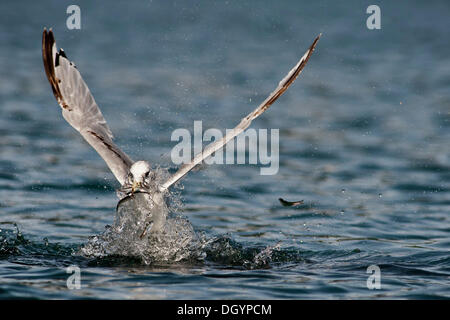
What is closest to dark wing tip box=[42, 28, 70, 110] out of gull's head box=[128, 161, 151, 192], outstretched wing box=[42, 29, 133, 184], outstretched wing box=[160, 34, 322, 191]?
outstretched wing box=[42, 29, 133, 184]

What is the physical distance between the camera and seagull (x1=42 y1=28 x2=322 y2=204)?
8945 millimetres

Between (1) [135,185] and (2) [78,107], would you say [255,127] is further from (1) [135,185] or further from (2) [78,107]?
(1) [135,185]

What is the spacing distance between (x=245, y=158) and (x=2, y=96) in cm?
684

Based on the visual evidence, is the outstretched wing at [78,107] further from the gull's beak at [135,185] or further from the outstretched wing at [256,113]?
the outstretched wing at [256,113]

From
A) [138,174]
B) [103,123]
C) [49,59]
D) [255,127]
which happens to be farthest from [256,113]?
[255,127]

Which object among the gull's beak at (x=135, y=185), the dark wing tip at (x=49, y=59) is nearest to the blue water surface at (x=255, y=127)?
the gull's beak at (x=135, y=185)

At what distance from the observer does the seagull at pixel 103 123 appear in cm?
895

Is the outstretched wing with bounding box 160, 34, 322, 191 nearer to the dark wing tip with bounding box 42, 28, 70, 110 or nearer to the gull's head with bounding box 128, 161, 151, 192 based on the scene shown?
the gull's head with bounding box 128, 161, 151, 192

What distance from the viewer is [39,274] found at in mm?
8562

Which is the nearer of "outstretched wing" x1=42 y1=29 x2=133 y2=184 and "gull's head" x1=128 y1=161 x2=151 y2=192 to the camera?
"gull's head" x1=128 y1=161 x2=151 y2=192

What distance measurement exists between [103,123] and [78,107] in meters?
0.44

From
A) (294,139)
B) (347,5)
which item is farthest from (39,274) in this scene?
(347,5)

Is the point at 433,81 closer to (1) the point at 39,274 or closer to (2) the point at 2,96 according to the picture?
(2) the point at 2,96

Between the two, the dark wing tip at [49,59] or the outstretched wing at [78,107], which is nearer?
the dark wing tip at [49,59]
